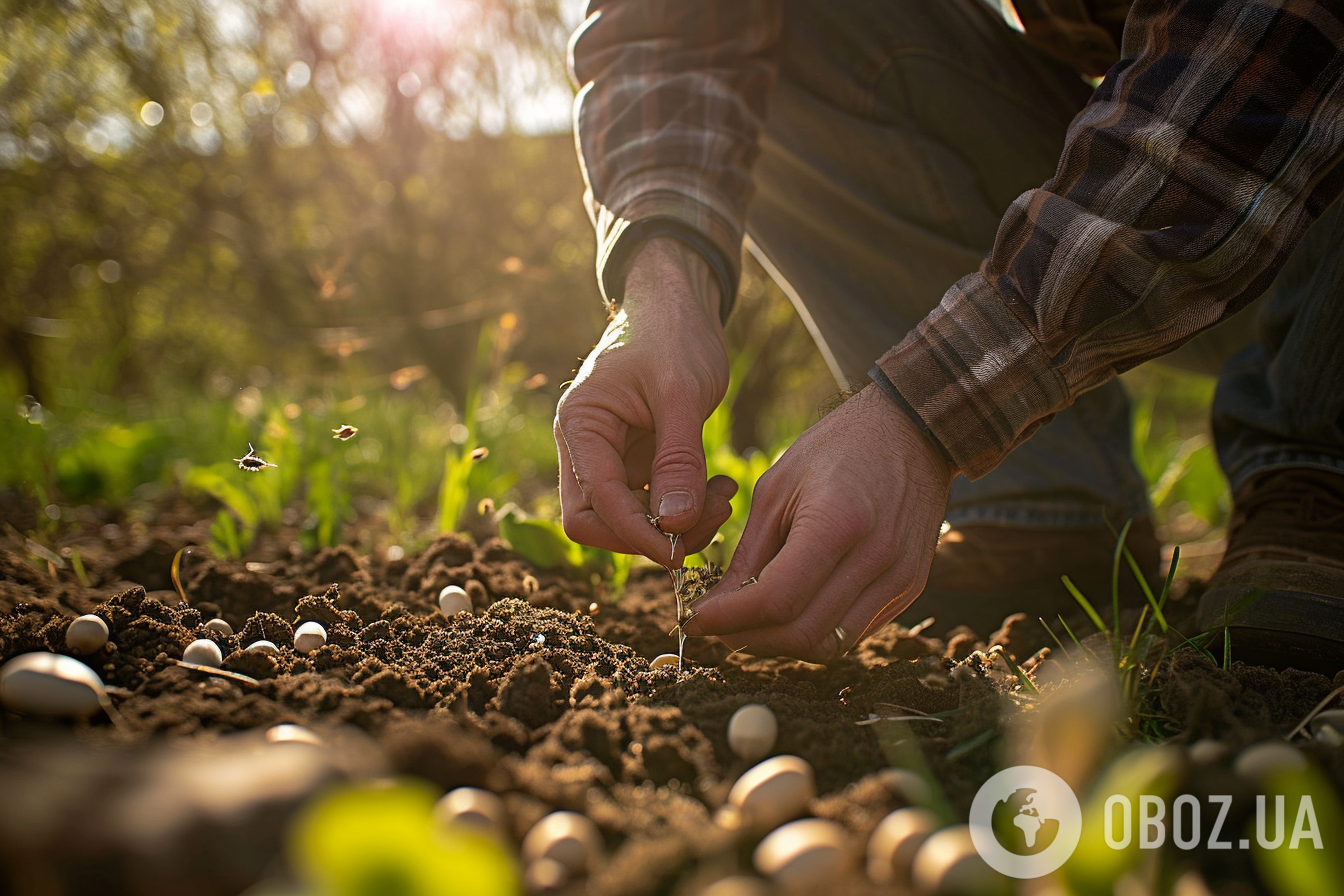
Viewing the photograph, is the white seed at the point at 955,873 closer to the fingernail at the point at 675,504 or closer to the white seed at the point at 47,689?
the fingernail at the point at 675,504

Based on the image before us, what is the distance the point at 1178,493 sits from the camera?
94.3 inches

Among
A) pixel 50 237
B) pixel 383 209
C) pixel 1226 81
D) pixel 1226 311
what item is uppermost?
pixel 50 237

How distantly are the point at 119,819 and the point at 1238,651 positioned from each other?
1.26 m

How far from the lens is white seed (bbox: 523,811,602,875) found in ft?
1.84

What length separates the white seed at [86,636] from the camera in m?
0.94

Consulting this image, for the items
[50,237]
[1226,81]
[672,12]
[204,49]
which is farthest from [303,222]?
[1226,81]

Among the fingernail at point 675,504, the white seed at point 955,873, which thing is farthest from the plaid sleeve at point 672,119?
the white seed at point 955,873

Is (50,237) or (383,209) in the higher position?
(50,237)

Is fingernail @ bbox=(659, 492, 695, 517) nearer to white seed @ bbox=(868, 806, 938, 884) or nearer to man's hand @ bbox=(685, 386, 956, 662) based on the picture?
man's hand @ bbox=(685, 386, 956, 662)

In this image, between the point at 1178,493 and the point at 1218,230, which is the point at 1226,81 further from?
the point at 1178,493

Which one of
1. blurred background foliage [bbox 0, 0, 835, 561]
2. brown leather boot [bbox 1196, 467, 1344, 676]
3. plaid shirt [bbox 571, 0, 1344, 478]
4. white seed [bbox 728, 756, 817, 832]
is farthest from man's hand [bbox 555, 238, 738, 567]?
blurred background foliage [bbox 0, 0, 835, 561]

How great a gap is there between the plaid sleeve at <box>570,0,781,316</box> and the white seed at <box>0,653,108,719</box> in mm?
903

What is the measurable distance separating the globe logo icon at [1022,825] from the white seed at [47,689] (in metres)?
0.79

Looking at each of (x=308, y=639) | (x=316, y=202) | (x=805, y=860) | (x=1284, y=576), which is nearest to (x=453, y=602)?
(x=308, y=639)
